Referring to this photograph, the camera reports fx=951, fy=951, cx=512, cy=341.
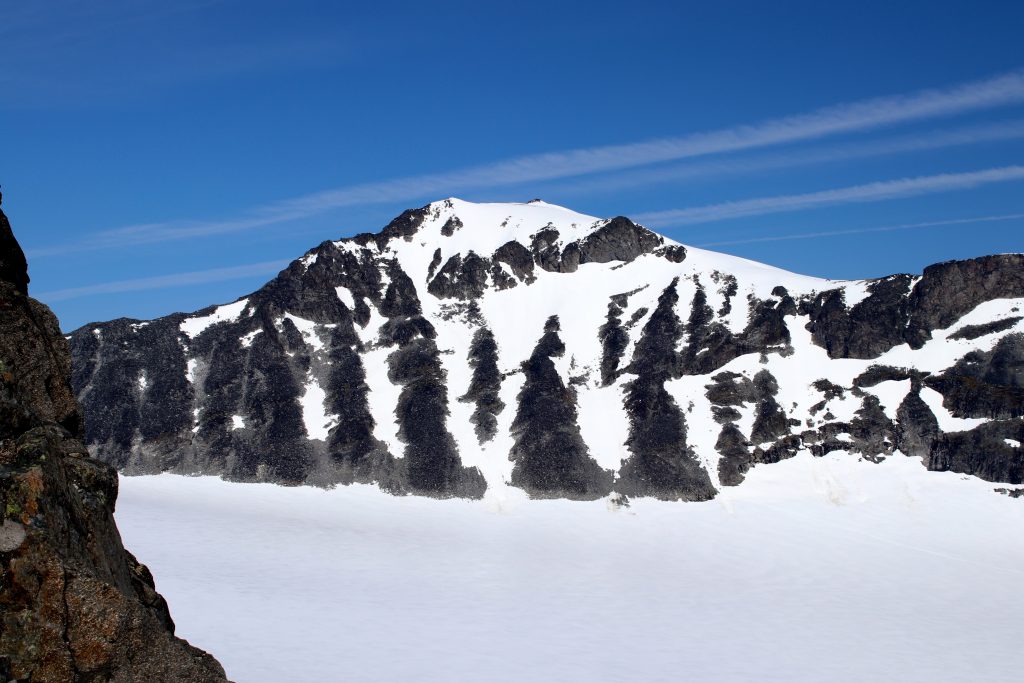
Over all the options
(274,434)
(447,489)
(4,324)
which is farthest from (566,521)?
(4,324)

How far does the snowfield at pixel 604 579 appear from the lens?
137 ft

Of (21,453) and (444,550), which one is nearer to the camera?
Result: (21,453)

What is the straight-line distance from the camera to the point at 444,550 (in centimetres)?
6353

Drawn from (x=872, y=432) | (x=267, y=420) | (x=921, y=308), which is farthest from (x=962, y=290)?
(x=267, y=420)

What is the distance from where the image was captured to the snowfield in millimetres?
41812

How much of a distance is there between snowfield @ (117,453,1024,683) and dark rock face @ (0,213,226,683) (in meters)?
20.7

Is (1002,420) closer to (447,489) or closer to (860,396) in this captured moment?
(860,396)

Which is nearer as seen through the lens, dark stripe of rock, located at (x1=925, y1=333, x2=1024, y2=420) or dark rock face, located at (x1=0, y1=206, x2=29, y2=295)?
dark rock face, located at (x1=0, y1=206, x2=29, y2=295)

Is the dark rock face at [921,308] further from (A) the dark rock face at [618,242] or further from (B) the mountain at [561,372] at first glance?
(A) the dark rock face at [618,242]

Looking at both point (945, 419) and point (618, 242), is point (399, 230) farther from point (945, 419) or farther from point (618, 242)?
point (945, 419)

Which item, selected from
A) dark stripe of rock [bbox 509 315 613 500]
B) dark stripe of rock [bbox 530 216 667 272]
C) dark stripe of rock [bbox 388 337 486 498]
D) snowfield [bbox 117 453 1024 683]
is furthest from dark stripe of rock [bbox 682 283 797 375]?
dark stripe of rock [bbox 388 337 486 498]

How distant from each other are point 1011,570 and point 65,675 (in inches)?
2475

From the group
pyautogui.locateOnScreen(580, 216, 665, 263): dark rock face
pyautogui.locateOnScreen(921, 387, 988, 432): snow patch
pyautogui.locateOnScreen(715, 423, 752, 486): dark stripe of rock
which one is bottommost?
pyautogui.locateOnScreen(715, 423, 752, 486): dark stripe of rock

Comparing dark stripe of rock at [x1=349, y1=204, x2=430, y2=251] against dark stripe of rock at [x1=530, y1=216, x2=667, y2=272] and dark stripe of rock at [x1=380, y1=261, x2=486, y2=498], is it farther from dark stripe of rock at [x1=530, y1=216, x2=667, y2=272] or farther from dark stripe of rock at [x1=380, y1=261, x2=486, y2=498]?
dark stripe of rock at [x1=530, y1=216, x2=667, y2=272]
